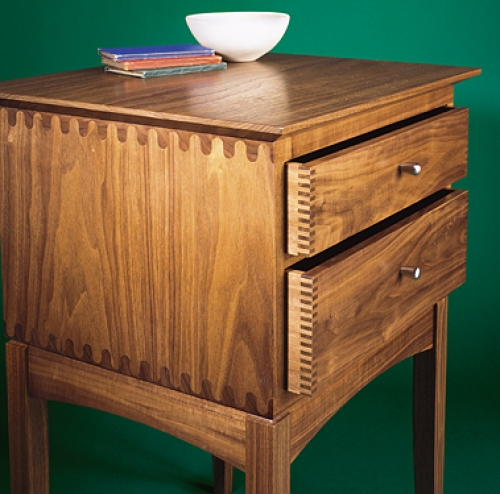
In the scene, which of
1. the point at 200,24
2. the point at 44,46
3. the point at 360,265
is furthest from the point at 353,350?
the point at 44,46

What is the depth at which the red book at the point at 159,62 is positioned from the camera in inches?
59.1

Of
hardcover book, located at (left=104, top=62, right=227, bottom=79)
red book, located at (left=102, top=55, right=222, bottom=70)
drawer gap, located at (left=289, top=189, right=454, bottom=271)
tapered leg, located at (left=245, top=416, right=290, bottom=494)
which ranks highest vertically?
red book, located at (left=102, top=55, right=222, bottom=70)

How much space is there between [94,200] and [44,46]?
1407 millimetres

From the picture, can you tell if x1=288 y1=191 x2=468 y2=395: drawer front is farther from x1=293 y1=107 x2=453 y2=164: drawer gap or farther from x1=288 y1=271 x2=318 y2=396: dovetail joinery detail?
x1=293 y1=107 x2=453 y2=164: drawer gap

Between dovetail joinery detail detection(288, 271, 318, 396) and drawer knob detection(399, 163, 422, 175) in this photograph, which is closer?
dovetail joinery detail detection(288, 271, 318, 396)

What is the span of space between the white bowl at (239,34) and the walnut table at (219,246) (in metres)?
0.17

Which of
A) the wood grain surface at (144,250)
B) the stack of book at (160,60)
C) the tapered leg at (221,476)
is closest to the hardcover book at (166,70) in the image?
the stack of book at (160,60)

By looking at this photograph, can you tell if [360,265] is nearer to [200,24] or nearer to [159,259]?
[159,259]

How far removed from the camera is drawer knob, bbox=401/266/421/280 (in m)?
1.37

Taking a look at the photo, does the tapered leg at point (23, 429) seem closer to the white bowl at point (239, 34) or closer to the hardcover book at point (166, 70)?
the hardcover book at point (166, 70)

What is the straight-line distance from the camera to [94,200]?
4.24 feet

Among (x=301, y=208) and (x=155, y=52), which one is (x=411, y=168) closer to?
(x=301, y=208)

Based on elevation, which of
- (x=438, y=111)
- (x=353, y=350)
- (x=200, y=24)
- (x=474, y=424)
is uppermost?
(x=200, y=24)

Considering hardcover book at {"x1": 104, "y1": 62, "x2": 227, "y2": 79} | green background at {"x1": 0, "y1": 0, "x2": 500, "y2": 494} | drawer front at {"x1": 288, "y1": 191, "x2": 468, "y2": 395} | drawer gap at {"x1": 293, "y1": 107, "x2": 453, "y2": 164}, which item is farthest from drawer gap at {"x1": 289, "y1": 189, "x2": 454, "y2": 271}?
green background at {"x1": 0, "y1": 0, "x2": 500, "y2": 494}
